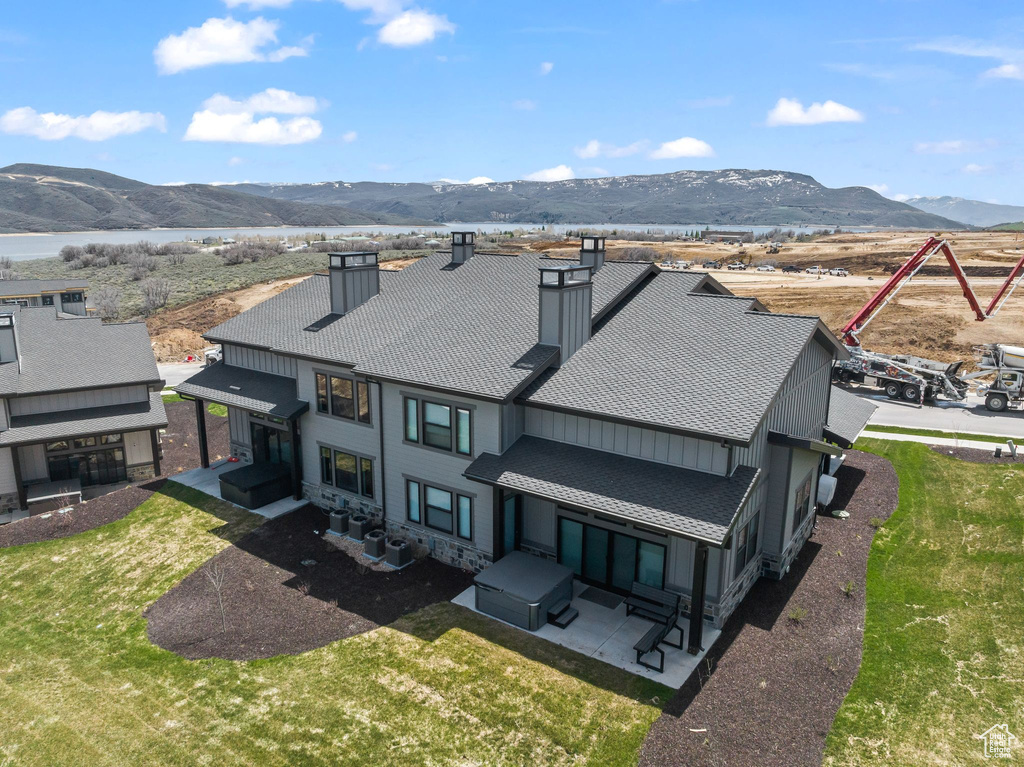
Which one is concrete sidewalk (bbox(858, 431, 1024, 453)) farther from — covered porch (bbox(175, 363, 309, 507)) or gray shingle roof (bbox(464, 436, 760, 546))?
covered porch (bbox(175, 363, 309, 507))

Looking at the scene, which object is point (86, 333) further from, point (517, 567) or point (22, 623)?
point (517, 567)

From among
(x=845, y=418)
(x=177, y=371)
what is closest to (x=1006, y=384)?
(x=845, y=418)

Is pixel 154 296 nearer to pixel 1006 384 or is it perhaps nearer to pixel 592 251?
pixel 592 251

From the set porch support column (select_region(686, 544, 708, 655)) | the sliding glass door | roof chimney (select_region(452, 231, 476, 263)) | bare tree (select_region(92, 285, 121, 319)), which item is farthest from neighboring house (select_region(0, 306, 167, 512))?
bare tree (select_region(92, 285, 121, 319))

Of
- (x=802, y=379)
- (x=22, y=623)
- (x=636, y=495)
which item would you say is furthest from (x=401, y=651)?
(x=802, y=379)

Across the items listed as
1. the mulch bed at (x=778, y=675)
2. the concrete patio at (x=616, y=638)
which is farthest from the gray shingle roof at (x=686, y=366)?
the mulch bed at (x=778, y=675)
